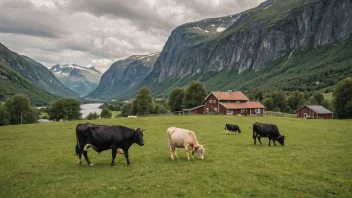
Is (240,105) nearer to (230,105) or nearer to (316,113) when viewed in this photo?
(230,105)

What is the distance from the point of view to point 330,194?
39.5ft

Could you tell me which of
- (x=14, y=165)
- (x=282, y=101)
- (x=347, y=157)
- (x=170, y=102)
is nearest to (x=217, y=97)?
(x=170, y=102)

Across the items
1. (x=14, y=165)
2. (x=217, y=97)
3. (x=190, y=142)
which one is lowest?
(x=14, y=165)

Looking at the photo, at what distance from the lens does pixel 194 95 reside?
10419 centimetres

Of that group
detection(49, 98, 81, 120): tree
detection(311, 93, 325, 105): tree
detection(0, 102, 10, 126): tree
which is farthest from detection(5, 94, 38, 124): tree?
detection(311, 93, 325, 105): tree

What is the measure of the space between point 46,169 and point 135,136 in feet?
20.0

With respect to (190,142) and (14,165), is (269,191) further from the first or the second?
(14,165)

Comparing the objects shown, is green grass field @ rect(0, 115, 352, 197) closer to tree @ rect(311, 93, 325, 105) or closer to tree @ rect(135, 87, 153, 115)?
tree @ rect(135, 87, 153, 115)

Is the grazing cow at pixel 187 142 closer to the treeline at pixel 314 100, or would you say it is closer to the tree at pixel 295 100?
the treeline at pixel 314 100

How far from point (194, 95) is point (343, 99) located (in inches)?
2026

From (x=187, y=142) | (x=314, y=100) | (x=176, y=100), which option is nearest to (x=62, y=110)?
(x=176, y=100)

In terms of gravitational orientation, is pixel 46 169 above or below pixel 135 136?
below

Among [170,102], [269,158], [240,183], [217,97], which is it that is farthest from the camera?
[170,102]

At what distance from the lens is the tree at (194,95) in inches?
4087
